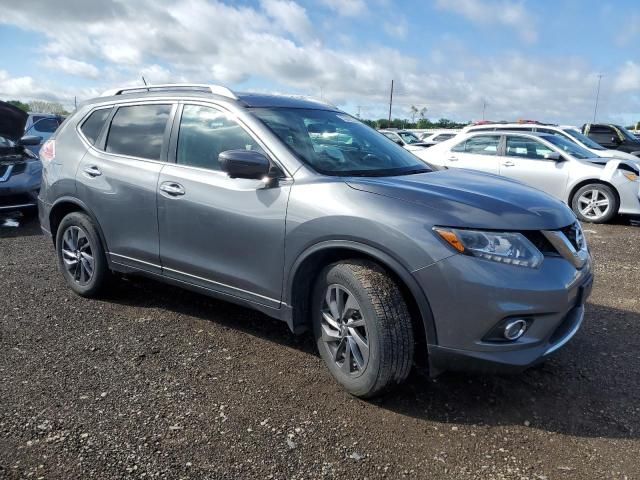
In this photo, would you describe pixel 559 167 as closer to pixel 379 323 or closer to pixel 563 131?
pixel 563 131

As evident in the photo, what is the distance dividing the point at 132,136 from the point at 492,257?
2.91m

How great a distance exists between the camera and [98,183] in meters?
4.18

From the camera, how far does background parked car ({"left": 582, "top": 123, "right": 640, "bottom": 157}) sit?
17.2m

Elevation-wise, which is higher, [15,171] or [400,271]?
[400,271]

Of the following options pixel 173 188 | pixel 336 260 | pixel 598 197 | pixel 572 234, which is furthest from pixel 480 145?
pixel 336 260

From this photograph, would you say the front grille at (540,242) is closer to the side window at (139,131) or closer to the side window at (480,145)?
the side window at (139,131)

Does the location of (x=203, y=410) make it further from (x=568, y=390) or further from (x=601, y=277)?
(x=601, y=277)

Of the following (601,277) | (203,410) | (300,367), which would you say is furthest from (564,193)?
(203,410)

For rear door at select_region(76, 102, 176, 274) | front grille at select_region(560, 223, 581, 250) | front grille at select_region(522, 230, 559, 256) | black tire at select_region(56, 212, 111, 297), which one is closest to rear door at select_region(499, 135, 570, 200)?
front grille at select_region(560, 223, 581, 250)

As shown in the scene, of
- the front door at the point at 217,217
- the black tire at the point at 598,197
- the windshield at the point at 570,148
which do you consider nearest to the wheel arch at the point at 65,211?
the front door at the point at 217,217

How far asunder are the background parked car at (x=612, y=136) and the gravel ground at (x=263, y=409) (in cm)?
1529

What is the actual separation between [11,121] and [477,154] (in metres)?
7.66

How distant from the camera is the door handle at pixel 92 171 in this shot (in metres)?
4.20

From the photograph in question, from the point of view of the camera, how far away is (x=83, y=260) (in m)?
4.51
